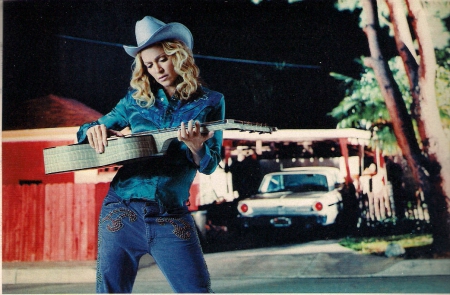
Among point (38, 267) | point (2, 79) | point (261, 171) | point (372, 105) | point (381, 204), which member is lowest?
point (38, 267)

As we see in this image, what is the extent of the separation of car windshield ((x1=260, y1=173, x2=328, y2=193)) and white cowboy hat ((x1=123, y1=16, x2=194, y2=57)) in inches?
51.7

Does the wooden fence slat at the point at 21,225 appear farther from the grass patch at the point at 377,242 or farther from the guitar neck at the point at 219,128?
the grass patch at the point at 377,242

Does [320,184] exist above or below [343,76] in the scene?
below

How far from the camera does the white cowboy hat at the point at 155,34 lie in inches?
85.5

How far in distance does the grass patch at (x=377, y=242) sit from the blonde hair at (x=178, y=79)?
1730 mm

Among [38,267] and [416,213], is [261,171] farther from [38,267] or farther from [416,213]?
[38,267]

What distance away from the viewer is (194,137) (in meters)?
1.93

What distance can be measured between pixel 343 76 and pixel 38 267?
8.91 feet

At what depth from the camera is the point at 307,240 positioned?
3258 millimetres

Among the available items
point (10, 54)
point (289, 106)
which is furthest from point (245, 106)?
point (10, 54)

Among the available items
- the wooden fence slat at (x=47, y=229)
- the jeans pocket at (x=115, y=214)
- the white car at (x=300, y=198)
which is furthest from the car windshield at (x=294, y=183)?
the wooden fence slat at (x=47, y=229)

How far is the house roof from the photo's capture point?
11.7ft

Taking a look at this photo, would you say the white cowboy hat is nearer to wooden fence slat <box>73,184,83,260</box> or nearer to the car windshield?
the car windshield

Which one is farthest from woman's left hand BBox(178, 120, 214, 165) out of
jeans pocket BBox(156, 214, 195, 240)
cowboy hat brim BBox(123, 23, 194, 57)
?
cowboy hat brim BBox(123, 23, 194, 57)
